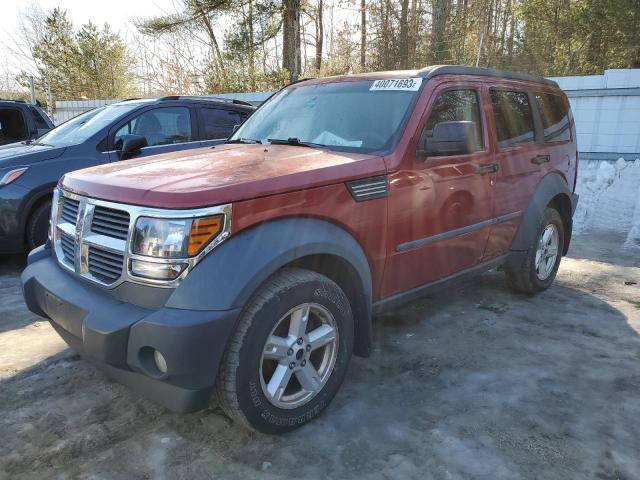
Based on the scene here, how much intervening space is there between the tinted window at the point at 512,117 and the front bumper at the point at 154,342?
284 cm

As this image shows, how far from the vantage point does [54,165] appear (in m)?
5.28

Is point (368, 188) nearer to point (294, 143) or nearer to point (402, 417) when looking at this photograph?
point (294, 143)

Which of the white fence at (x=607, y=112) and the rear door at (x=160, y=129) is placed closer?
the rear door at (x=160, y=129)

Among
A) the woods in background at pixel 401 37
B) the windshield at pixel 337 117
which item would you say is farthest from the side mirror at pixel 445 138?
the woods in background at pixel 401 37

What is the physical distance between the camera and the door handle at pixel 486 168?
3.63 metres

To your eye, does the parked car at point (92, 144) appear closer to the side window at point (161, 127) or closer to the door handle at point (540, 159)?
the side window at point (161, 127)

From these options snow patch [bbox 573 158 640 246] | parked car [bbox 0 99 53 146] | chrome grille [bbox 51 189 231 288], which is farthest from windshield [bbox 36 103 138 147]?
snow patch [bbox 573 158 640 246]

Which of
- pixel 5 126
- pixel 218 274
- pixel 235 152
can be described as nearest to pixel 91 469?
pixel 218 274

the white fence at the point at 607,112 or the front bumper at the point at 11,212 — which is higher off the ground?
the white fence at the point at 607,112

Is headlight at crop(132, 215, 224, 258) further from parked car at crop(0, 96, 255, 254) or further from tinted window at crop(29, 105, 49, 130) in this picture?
tinted window at crop(29, 105, 49, 130)

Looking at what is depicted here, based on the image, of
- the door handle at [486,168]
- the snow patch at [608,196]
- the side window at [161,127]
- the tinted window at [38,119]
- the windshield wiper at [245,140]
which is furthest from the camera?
the tinted window at [38,119]

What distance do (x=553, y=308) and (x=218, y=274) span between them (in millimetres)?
3472

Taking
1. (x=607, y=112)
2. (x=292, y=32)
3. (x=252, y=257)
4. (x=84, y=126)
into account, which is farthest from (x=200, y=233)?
(x=292, y=32)

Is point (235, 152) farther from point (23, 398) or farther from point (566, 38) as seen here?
point (566, 38)
